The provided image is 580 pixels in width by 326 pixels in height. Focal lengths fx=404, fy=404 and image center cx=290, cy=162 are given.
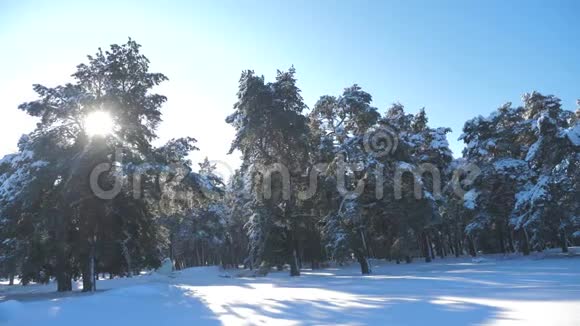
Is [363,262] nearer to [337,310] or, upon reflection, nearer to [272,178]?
[272,178]

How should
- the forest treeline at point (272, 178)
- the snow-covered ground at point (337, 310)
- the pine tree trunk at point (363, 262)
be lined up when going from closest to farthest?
the snow-covered ground at point (337, 310), the forest treeline at point (272, 178), the pine tree trunk at point (363, 262)

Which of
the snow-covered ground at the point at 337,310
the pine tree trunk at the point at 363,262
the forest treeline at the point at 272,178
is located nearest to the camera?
the snow-covered ground at the point at 337,310

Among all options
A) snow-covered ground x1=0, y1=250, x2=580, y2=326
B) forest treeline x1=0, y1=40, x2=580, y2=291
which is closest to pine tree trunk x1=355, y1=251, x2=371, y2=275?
forest treeline x1=0, y1=40, x2=580, y2=291

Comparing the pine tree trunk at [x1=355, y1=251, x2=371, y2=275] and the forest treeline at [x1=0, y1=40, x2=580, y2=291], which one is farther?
the pine tree trunk at [x1=355, y1=251, x2=371, y2=275]

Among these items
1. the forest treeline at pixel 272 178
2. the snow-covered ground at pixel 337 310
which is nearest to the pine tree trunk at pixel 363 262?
the forest treeline at pixel 272 178

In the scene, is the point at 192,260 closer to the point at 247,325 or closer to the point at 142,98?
the point at 142,98

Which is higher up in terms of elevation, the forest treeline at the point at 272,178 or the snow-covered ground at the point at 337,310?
the forest treeline at the point at 272,178

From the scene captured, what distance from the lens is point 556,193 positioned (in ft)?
92.6

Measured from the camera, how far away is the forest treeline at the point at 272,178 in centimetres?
2042

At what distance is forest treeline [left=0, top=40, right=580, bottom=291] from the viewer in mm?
20422

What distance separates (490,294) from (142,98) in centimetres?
1942

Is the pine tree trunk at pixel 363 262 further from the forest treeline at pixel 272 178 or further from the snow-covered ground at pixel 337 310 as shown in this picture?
the snow-covered ground at pixel 337 310

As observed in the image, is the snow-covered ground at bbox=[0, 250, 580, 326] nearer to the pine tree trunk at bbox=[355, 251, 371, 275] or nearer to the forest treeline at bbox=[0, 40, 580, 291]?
the forest treeline at bbox=[0, 40, 580, 291]

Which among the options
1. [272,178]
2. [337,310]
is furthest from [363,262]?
[337,310]
